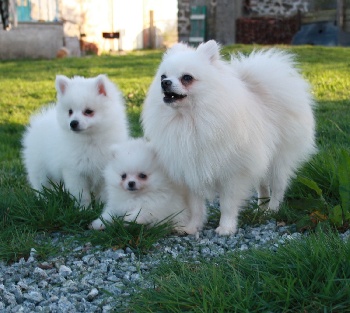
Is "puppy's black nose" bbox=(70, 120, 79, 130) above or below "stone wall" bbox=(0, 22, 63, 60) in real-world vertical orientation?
above

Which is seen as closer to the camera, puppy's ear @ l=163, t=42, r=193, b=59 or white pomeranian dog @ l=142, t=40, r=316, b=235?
white pomeranian dog @ l=142, t=40, r=316, b=235

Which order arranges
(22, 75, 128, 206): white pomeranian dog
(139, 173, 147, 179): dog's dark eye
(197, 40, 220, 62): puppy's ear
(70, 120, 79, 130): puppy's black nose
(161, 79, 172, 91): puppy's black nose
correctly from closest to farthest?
1. (161, 79, 172, 91): puppy's black nose
2. (197, 40, 220, 62): puppy's ear
3. (139, 173, 147, 179): dog's dark eye
4. (70, 120, 79, 130): puppy's black nose
5. (22, 75, 128, 206): white pomeranian dog

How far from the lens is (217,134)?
3.39m

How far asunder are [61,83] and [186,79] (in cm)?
110

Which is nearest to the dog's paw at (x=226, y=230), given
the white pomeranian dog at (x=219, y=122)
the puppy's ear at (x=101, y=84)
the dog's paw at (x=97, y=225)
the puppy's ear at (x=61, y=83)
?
the white pomeranian dog at (x=219, y=122)

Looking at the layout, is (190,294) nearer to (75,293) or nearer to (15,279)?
(75,293)

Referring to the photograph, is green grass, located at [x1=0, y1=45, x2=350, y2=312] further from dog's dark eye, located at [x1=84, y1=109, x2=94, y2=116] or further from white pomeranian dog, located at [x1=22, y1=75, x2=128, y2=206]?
dog's dark eye, located at [x1=84, y1=109, x2=94, y2=116]

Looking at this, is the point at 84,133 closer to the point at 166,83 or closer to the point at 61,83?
the point at 61,83

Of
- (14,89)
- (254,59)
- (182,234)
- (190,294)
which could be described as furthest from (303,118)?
(14,89)

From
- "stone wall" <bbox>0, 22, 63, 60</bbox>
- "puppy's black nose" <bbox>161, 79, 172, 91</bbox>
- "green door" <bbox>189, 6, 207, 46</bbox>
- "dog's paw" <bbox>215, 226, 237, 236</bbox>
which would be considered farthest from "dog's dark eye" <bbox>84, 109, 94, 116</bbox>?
"green door" <bbox>189, 6, 207, 46</bbox>

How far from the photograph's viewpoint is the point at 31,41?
15875 mm

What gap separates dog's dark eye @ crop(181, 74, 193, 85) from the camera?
3373mm

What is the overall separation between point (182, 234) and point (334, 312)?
4.75 ft

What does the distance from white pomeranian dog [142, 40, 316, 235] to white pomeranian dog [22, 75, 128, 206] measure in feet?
1.84
